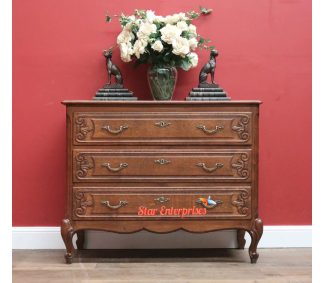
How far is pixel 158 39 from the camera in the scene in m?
3.19

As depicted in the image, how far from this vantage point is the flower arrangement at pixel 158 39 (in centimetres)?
316

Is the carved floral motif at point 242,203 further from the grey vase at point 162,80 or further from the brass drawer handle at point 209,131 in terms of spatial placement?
the grey vase at point 162,80

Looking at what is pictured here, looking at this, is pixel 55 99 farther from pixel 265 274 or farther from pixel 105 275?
pixel 265 274

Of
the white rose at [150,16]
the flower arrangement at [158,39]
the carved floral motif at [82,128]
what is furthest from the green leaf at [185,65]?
the carved floral motif at [82,128]

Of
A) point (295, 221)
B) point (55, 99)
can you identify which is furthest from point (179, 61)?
point (295, 221)

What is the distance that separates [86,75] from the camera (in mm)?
3457

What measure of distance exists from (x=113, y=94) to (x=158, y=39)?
16.5 inches

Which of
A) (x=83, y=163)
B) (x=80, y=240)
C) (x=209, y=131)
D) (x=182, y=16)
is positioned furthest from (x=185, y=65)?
(x=80, y=240)

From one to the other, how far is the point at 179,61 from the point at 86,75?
2.02 ft

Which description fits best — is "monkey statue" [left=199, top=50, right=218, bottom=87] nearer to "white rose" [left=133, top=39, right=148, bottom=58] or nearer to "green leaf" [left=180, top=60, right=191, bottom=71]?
"green leaf" [left=180, top=60, right=191, bottom=71]

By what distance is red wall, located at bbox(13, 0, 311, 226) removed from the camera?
3.45 metres

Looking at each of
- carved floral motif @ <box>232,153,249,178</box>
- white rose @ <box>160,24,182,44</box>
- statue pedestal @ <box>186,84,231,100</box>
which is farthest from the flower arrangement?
carved floral motif @ <box>232,153,249,178</box>

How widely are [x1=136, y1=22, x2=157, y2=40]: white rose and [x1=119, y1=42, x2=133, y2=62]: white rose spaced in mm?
97

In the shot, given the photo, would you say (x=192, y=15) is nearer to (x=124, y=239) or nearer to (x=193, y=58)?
(x=193, y=58)
